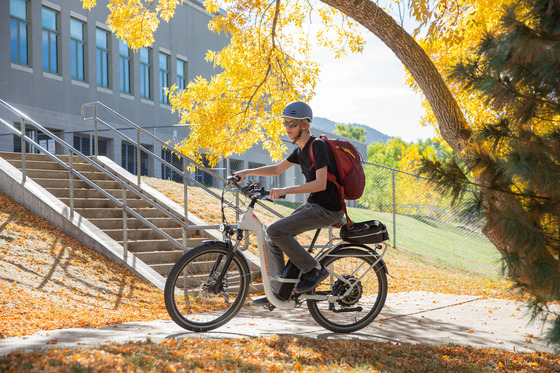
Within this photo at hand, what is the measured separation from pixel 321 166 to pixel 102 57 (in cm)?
2178

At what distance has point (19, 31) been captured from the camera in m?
20.6

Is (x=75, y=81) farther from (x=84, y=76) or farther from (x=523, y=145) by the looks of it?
(x=523, y=145)

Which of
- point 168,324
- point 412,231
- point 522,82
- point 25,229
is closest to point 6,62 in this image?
point 25,229

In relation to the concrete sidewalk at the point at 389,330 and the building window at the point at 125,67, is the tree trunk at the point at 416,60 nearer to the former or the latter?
the concrete sidewalk at the point at 389,330

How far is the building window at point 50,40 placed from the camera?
2161 cm

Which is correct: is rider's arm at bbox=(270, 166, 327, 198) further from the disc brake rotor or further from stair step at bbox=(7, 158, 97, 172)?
stair step at bbox=(7, 158, 97, 172)

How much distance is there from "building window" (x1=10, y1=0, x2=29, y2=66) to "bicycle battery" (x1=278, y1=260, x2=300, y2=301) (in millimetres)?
18607

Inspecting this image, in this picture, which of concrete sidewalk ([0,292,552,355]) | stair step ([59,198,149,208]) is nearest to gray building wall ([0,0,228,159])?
stair step ([59,198,149,208])

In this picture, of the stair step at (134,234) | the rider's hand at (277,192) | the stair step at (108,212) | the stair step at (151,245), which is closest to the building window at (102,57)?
the stair step at (108,212)

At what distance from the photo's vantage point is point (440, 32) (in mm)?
9047

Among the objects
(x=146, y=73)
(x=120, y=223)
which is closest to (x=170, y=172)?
(x=146, y=73)

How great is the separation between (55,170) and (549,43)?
975cm

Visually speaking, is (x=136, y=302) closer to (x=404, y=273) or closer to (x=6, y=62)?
(x=404, y=273)

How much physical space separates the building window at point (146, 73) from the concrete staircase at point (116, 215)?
52.3 ft
